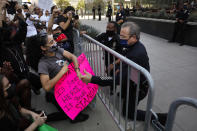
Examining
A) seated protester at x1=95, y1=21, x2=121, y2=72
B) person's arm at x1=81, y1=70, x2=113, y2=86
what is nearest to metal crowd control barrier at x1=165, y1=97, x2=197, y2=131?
person's arm at x1=81, y1=70, x2=113, y2=86

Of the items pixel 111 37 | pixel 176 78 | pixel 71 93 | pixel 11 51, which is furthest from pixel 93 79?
pixel 176 78

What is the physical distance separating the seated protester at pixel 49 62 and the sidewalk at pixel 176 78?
1.64m

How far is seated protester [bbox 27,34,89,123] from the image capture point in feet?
6.92

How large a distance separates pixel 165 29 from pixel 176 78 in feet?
17.4

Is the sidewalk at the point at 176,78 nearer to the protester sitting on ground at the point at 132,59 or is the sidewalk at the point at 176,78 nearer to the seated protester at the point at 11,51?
the protester sitting on ground at the point at 132,59

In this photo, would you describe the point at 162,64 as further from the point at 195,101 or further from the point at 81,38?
the point at 195,101

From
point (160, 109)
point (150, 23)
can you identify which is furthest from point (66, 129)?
point (150, 23)

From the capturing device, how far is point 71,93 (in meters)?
2.26

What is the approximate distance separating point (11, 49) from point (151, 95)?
2160mm

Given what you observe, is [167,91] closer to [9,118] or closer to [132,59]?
[132,59]

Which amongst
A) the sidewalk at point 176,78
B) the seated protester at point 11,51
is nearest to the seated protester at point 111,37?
the sidewalk at point 176,78

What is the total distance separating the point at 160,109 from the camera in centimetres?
290

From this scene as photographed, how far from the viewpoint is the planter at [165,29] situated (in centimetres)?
692

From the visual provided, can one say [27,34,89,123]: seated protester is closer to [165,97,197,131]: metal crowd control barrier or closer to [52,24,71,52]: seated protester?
[52,24,71,52]: seated protester
